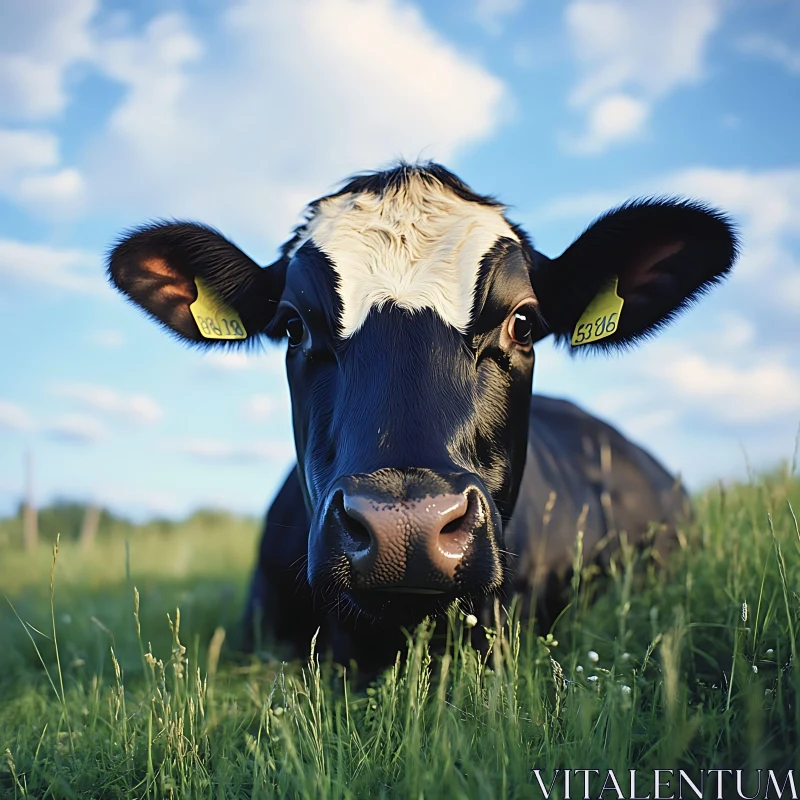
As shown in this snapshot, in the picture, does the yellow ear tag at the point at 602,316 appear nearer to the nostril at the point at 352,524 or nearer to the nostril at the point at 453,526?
the nostril at the point at 453,526

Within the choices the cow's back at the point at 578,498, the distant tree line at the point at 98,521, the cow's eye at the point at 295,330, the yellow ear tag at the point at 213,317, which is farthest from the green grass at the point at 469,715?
the distant tree line at the point at 98,521

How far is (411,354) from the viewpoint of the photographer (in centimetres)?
329

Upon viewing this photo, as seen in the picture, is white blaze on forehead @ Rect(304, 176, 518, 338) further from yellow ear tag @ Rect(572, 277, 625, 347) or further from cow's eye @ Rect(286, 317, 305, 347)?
yellow ear tag @ Rect(572, 277, 625, 347)

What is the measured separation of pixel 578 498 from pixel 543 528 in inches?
41.0

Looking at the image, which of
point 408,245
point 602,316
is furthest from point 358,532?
point 602,316

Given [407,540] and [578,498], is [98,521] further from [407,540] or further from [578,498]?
[407,540]

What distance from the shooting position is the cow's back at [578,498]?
503cm

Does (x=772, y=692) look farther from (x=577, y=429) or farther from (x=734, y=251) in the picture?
(x=577, y=429)

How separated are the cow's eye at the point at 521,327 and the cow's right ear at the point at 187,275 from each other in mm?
1394

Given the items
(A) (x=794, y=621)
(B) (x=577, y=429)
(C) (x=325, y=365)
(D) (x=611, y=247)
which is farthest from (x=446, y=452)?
A: (B) (x=577, y=429)

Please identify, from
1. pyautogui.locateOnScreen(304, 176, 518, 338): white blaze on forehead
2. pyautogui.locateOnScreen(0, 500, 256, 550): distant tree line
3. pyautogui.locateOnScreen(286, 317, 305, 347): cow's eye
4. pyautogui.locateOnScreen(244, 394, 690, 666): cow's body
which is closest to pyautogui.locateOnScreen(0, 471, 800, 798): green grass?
pyautogui.locateOnScreen(244, 394, 690, 666): cow's body

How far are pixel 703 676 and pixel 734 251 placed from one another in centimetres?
213

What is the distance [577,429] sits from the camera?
7168 mm

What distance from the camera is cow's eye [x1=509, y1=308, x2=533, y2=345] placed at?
378cm
